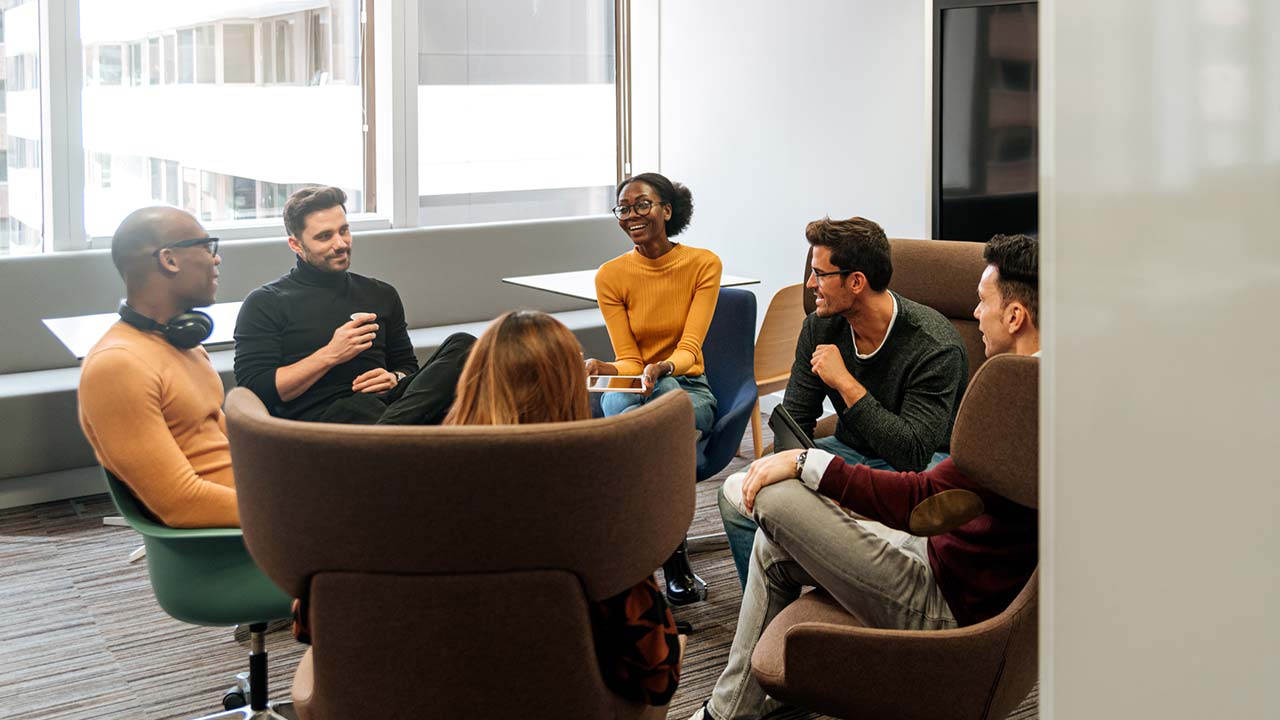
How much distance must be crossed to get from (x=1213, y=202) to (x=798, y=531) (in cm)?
149

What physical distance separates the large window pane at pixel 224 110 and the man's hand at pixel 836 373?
3.92 meters

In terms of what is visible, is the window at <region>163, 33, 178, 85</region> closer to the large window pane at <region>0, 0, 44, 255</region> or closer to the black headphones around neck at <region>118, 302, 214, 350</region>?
the large window pane at <region>0, 0, 44, 255</region>

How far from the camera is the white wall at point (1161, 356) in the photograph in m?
0.86

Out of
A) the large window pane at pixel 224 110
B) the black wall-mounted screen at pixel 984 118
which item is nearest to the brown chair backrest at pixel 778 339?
the black wall-mounted screen at pixel 984 118

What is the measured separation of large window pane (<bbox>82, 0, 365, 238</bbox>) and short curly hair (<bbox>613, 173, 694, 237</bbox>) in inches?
111

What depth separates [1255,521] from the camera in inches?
34.8

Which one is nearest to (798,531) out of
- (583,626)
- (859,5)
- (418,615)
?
(583,626)

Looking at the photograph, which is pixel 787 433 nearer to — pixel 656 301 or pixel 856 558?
pixel 856 558

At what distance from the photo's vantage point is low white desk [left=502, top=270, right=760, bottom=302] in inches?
181

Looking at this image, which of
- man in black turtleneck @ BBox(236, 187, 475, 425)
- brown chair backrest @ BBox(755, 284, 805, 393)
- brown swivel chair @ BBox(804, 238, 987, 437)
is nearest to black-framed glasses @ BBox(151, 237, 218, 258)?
man in black turtleneck @ BBox(236, 187, 475, 425)

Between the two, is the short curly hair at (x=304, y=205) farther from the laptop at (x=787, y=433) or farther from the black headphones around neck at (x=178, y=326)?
the laptop at (x=787, y=433)

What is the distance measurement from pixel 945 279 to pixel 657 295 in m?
1.02

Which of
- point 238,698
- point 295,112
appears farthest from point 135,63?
point 238,698

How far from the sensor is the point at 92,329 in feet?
14.0
